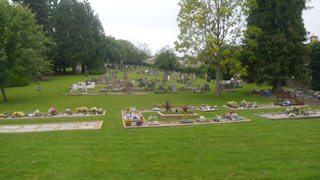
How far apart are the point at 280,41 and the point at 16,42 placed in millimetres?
24039

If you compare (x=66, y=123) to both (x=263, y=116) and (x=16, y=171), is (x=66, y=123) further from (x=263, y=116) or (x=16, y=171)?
(x=263, y=116)

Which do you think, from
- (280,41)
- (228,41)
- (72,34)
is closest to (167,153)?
(228,41)

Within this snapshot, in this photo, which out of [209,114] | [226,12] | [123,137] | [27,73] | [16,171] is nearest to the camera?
[16,171]

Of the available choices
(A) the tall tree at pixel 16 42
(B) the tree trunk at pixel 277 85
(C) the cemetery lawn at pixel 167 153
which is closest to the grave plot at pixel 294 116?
(C) the cemetery lawn at pixel 167 153

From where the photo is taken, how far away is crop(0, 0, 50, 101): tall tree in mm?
17203

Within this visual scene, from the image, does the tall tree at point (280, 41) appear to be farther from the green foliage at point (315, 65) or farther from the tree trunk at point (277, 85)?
the green foliage at point (315, 65)

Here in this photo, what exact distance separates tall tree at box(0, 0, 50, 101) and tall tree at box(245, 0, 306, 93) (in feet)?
67.1

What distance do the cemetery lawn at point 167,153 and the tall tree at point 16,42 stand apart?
11.0 metres

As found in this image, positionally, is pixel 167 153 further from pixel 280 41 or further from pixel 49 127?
pixel 280 41

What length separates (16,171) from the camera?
5.74 metres

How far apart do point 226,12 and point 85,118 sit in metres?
15.7

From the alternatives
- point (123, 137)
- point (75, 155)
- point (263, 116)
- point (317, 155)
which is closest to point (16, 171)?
point (75, 155)

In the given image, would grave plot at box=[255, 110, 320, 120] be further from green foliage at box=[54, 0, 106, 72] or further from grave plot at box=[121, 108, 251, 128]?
green foliage at box=[54, 0, 106, 72]

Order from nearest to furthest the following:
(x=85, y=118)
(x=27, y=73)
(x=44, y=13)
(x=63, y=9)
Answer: (x=85, y=118) → (x=27, y=73) → (x=44, y=13) → (x=63, y=9)
